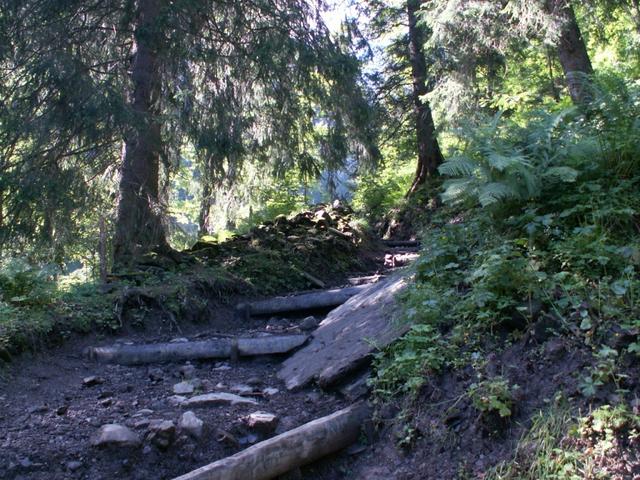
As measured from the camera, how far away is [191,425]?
4.50m

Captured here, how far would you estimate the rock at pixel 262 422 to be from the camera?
184 inches

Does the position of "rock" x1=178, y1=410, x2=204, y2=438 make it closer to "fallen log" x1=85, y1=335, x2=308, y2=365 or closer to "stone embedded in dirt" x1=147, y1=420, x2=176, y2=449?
"stone embedded in dirt" x1=147, y1=420, x2=176, y2=449

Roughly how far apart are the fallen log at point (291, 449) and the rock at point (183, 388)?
1.70 metres

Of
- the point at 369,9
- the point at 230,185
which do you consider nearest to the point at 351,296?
the point at 230,185

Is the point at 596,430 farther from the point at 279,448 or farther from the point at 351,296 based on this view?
the point at 351,296

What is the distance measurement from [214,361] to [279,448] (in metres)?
2.89

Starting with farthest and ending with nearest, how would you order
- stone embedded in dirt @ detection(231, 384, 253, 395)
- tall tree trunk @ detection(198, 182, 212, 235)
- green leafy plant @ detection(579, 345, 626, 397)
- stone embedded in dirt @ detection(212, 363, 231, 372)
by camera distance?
tall tree trunk @ detection(198, 182, 212, 235)
stone embedded in dirt @ detection(212, 363, 231, 372)
stone embedded in dirt @ detection(231, 384, 253, 395)
green leafy plant @ detection(579, 345, 626, 397)

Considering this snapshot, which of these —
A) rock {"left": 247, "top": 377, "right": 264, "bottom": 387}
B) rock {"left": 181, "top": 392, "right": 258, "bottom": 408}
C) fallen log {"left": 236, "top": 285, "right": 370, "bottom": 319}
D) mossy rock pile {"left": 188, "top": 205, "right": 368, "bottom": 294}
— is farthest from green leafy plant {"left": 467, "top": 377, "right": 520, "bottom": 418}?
mossy rock pile {"left": 188, "top": 205, "right": 368, "bottom": 294}

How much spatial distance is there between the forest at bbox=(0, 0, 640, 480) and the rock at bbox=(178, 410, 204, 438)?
2 centimetres

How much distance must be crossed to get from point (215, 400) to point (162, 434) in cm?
85

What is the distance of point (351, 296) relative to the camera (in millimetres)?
8234

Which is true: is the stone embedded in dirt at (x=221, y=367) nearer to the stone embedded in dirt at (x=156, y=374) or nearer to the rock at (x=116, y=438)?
the stone embedded in dirt at (x=156, y=374)

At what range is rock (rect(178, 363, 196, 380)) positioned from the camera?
631 cm

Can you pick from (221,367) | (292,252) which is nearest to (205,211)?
(292,252)
